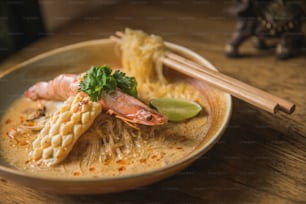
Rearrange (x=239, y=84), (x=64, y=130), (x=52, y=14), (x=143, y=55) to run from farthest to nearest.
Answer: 1. (x=52, y=14)
2. (x=143, y=55)
3. (x=239, y=84)
4. (x=64, y=130)

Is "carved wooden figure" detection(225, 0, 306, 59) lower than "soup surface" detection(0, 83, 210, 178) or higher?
higher

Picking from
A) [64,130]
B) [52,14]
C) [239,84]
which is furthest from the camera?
[52,14]

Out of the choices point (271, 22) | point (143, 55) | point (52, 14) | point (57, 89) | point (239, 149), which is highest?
point (52, 14)

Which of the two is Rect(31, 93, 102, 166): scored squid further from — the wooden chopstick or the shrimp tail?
the wooden chopstick

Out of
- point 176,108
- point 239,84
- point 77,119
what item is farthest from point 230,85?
point 77,119

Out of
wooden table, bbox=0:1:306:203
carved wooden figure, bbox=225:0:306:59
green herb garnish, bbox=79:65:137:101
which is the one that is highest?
carved wooden figure, bbox=225:0:306:59

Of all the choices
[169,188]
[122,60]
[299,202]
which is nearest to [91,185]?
[169,188]

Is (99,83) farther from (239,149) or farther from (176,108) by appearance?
(239,149)

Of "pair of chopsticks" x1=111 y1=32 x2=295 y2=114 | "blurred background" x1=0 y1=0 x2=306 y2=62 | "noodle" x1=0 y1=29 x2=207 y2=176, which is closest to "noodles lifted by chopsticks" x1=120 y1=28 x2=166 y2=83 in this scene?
"pair of chopsticks" x1=111 y1=32 x2=295 y2=114
